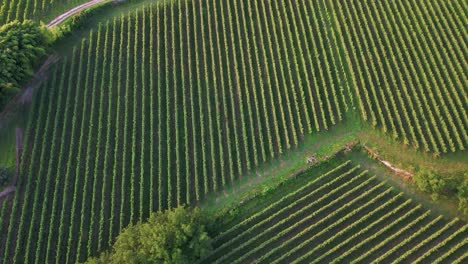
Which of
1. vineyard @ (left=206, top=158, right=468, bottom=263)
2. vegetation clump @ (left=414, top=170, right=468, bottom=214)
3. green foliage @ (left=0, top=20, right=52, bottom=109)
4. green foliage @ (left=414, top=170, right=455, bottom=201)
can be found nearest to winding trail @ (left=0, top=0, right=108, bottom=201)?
green foliage @ (left=0, top=20, right=52, bottom=109)

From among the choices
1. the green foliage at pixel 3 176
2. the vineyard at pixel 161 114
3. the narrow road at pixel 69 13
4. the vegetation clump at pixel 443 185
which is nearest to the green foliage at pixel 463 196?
the vegetation clump at pixel 443 185

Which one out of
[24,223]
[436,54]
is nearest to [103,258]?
[24,223]

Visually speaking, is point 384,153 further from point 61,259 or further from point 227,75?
point 61,259

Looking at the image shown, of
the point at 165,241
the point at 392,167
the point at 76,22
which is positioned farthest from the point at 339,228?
the point at 76,22

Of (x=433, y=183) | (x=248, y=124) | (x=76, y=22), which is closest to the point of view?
(x=433, y=183)

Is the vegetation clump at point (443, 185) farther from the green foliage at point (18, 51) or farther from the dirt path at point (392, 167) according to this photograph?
the green foliage at point (18, 51)

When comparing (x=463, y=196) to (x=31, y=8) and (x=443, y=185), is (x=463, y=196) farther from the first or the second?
(x=31, y=8)
